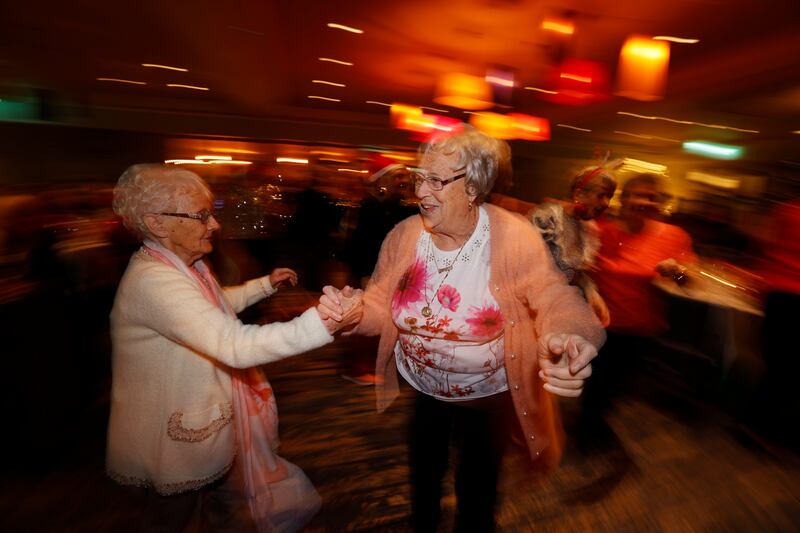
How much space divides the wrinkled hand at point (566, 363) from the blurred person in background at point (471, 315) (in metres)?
0.10

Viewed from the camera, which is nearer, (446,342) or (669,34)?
(446,342)

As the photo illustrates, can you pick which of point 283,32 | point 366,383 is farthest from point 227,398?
point 283,32

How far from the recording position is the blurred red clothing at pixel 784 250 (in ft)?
10.1

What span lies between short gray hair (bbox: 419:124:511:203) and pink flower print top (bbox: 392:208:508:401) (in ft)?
0.46

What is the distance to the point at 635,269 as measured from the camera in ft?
9.93

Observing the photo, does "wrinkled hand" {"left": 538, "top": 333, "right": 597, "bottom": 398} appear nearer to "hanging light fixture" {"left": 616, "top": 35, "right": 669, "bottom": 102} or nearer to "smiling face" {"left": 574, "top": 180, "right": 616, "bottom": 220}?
"smiling face" {"left": 574, "top": 180, "right": 616, "bottom": 220}

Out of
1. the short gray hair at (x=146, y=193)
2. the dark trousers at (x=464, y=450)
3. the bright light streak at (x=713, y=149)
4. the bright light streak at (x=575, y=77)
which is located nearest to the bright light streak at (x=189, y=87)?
the bright light streak at (x=575, y=77)

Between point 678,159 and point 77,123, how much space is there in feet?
56.4

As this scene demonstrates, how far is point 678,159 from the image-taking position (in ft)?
46.4

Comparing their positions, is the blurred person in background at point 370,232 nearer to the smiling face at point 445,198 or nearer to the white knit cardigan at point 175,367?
the smiling face at point 445,198

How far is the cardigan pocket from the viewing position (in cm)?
172

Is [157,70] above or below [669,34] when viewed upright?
below

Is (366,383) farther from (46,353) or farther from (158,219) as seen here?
(158,219)

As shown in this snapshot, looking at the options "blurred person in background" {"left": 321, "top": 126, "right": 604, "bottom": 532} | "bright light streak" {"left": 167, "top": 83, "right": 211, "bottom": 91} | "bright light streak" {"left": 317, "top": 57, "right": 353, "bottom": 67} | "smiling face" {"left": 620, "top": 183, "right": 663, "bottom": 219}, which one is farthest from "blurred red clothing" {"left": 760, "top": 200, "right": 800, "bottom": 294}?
"bright light streak" {"left": 167, "top": 83, "right": 211, "bottom": 91}
